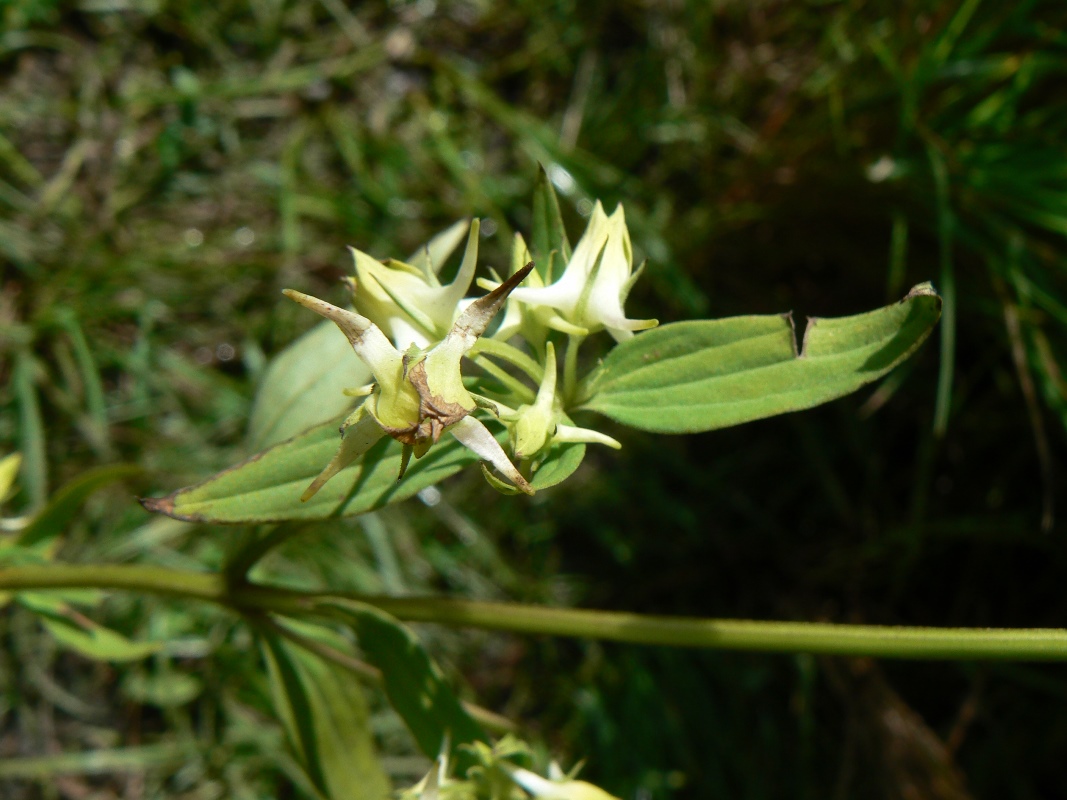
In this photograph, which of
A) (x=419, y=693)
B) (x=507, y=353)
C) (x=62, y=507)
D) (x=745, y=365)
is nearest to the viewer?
(x=507, y=353)

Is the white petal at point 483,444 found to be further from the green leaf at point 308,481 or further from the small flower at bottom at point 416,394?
the green leaf at point 308,481

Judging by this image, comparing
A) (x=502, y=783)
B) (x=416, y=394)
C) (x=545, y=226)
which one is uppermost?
(x=545, y=226)

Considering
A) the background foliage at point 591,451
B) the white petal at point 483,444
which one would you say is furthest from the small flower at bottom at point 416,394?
the background foliage at point 591,451

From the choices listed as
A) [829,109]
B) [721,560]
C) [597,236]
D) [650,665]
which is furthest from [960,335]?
[597,236]

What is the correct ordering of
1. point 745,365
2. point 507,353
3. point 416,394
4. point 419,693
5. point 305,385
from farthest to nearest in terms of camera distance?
point 305,385, point 419,693, point 745,365, point 507,353, point 416,394

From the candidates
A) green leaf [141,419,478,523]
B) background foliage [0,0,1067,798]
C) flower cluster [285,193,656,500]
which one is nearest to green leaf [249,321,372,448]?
green leaf [141,419,478,523]

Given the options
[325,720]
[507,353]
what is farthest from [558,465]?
[325,720]

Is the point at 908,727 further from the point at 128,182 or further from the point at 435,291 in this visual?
the point at 128,182

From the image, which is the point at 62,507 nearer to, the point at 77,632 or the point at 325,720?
the point at 77,632
